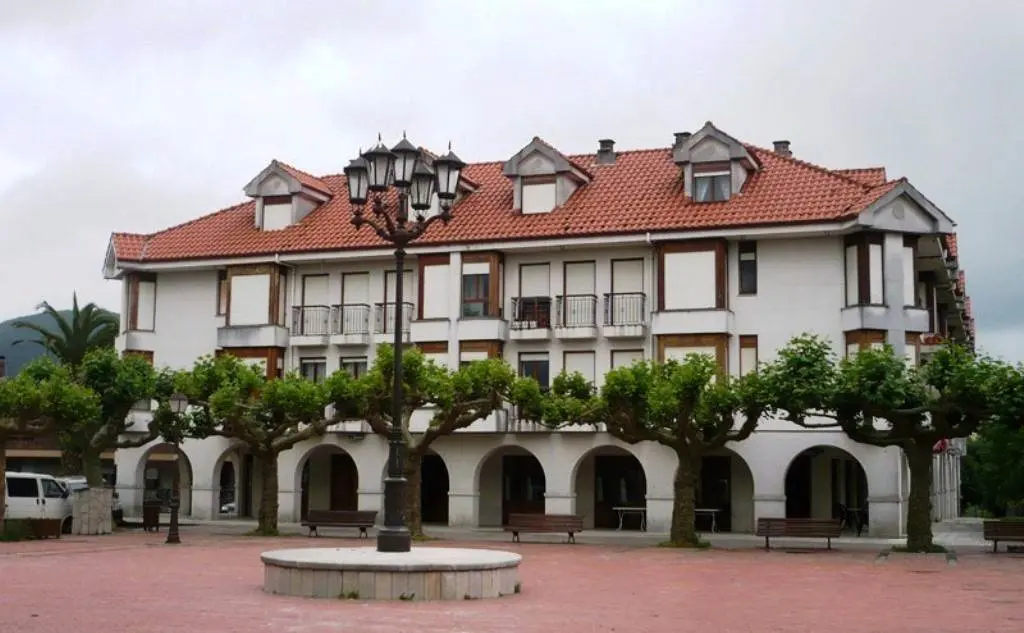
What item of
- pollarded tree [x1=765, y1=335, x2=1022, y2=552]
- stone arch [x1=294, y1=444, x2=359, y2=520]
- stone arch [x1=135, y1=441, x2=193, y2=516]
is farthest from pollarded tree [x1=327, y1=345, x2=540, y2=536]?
stone arch [x1=294, y1=444, x2=359, y2=520]

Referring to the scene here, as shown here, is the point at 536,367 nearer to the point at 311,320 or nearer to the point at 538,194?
the point at 538,194

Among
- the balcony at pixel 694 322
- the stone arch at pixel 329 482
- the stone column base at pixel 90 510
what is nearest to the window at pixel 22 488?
the stone column base at pixel 90 510

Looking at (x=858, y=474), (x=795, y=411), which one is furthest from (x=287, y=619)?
(x=858, y=474)

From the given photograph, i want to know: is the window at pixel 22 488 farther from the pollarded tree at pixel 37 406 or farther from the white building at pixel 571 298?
the white building at pixel 571 298

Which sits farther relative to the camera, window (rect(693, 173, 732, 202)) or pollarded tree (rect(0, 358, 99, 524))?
window (rect(693, 173, 732, 202))

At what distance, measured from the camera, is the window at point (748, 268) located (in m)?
39.6

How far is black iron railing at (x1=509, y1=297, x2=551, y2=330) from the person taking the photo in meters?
41.8

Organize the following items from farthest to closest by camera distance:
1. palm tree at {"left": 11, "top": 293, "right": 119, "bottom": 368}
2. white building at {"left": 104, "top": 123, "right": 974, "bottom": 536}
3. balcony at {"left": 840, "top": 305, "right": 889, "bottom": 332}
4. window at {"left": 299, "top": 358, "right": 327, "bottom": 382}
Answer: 1. palm tree at {"left": 11, "top": 293, "right": 119, "bottom": 368}
2. window at {"left": 299, "top": 358, "right": 327, "bottom": 382}
3. white building at {"left": 104, "top": 123, "right": 974, "bottom": 536}
4. balcony at {"left": 840, "top": 305, "right": 889, "bottom": 332}

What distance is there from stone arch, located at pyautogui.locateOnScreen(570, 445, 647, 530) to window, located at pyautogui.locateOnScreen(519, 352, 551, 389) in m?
3.18

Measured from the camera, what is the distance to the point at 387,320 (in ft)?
142

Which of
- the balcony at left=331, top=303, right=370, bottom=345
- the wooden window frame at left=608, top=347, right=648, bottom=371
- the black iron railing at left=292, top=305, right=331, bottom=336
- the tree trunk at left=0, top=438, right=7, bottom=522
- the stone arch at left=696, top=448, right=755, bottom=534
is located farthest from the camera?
the black iron railing at left=292, top=305, right=331, bottom=336

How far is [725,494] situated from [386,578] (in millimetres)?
25106

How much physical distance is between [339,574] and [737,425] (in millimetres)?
22341

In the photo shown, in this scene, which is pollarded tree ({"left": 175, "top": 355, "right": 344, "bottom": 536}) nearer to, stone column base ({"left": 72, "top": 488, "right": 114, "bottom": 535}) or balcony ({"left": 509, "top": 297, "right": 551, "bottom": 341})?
stone column base ({"left": 72, "top": 488, "right": 114, "bottom": 535})
